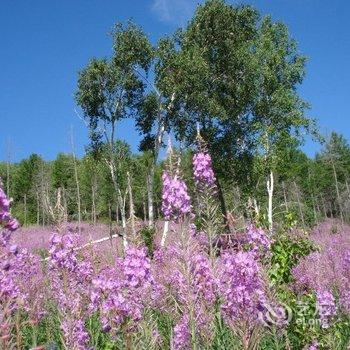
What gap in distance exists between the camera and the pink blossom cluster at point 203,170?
5.57 meters

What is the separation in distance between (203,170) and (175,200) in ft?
4.19

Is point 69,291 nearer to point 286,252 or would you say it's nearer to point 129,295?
point 129,295

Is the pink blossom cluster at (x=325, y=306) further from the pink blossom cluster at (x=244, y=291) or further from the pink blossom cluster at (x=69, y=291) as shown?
the pink blossom cluster at (x=69, y=291)

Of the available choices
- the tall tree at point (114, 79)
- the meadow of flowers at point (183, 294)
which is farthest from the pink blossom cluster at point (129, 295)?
the tall tree at point (114, 79)

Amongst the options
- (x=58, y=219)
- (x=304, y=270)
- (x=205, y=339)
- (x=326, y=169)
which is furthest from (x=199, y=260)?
(x=326, y=169)

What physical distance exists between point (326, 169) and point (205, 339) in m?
55.7

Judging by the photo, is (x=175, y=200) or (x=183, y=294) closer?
(x=183, y=294)

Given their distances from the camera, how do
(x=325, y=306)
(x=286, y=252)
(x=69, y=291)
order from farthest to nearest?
(x=286, y=252), (x=325, y=306), (x=69, y=291)

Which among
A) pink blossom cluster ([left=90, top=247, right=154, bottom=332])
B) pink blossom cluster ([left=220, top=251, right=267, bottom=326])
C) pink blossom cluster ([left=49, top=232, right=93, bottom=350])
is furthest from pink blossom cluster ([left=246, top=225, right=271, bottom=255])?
pink blossom cluster ([left=49, top=232, right=93, bottom=350])

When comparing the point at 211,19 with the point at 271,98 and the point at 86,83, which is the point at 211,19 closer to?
the point at 271,98

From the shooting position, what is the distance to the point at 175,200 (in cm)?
444

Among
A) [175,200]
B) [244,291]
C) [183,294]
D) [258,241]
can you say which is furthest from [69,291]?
[258,241]

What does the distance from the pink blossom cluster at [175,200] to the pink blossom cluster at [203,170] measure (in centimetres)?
104

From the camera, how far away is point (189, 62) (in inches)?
847
